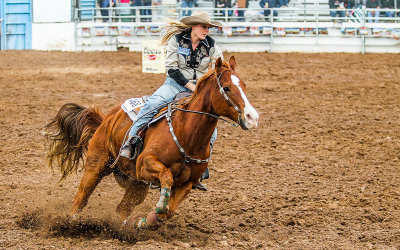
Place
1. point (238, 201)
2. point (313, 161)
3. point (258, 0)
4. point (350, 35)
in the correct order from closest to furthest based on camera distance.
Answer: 1. point (238, 201)
2. point (313, 161)
3. point (350, 35)
4. point (258, 0)

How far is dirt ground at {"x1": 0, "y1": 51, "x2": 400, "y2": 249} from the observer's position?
5578mm

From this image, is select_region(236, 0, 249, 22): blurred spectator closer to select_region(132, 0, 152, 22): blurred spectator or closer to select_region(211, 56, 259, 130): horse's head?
select_region(132, 0, 152, 22): blurred spectator

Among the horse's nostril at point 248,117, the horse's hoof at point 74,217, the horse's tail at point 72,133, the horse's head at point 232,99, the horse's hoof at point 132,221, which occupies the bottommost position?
the horse's hoof at point 74,217

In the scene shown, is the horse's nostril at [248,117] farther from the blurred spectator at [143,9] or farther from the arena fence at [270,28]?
the blurred spectator at [143,9]

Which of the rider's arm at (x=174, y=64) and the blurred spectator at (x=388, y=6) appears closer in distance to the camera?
the rider's arm at (x=174, y=64)

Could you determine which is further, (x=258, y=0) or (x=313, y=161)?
(x=258, y=0)

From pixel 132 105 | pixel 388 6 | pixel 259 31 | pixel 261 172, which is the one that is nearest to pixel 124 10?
pixel 259 31

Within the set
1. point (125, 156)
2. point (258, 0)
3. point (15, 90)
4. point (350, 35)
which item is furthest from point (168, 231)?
point (258, 0)

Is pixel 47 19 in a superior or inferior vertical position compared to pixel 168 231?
superior

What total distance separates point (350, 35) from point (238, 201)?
12.0m

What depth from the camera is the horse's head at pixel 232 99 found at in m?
4.64

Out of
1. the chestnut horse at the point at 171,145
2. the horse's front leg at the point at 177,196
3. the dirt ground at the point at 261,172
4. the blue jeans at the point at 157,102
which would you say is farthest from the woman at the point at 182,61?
the dirt ground at the point at 261,172

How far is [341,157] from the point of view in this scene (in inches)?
329

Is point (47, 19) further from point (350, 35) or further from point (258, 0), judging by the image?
point (350, 35)
